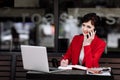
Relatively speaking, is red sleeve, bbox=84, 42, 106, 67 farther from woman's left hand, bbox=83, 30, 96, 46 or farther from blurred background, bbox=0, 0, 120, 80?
blurred background, bbox=0, 0, 120, 80

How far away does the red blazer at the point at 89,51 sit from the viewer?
498 cm

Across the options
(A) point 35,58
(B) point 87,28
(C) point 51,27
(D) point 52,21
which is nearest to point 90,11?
(D) point 52,21

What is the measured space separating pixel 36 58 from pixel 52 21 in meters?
3.85

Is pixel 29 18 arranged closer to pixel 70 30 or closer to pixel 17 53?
pixel 70 30

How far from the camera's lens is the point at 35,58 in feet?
15.0

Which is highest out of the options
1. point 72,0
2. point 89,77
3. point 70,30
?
point 72,0

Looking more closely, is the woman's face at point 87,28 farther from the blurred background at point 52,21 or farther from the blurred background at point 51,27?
the blurred background at point 52,21

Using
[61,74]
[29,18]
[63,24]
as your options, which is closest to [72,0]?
[63,24]

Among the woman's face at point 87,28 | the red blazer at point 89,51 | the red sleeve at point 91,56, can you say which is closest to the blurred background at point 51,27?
the red blazer at point 89,51

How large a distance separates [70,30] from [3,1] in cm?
273

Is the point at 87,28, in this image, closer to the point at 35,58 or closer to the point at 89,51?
the point at 89,51

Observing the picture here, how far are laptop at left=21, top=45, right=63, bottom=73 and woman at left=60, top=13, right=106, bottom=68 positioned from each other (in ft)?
1.70

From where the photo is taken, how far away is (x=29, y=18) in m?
9.59

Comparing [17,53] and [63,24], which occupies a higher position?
[63,24]
